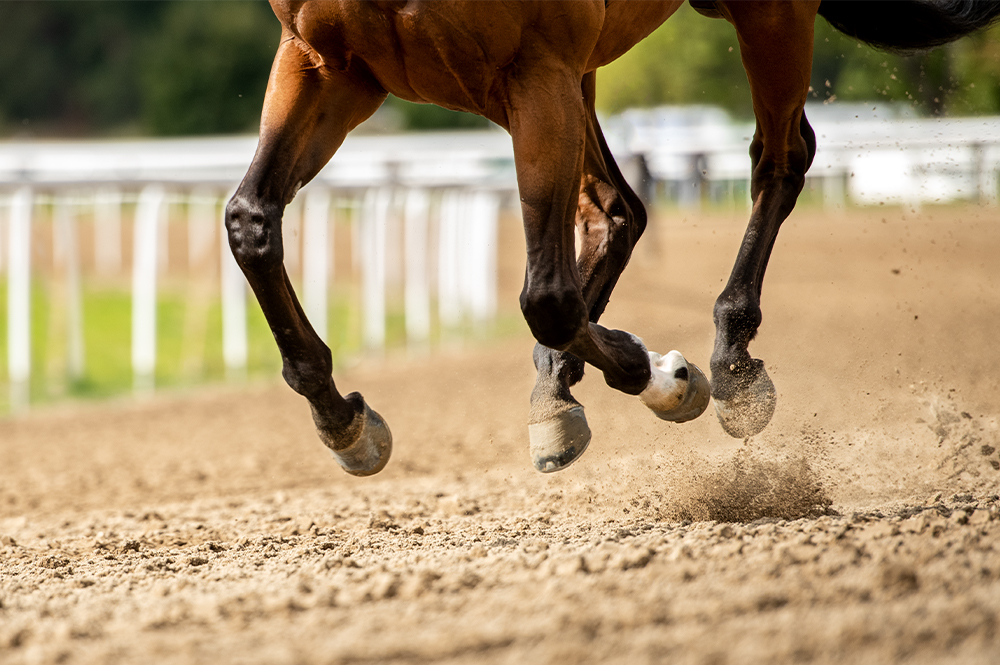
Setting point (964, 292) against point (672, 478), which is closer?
point (672, 478)

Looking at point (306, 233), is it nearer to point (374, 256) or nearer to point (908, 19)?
point (374, 256)

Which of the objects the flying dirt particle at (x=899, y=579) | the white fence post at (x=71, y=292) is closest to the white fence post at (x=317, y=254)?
the white fence post at (x=71, y=292)

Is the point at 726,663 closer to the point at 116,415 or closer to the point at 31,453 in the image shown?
the point at 31,453

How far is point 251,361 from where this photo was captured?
351 inches

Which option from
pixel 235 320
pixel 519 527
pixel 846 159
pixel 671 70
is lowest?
pixel 519 527

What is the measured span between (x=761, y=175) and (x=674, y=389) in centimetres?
102

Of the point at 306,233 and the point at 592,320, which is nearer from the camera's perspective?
the point at 592,320

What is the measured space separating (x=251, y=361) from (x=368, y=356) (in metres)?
0.96

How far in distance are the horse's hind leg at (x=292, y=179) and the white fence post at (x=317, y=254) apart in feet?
16.7

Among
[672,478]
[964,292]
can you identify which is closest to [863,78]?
[964,292]

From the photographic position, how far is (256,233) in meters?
2.84

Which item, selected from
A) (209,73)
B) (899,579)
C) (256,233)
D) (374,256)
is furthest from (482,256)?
(209,73)

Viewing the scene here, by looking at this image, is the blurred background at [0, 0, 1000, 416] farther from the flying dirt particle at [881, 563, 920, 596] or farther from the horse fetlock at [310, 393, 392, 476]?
the flying dirt particle at [881, 563, 920, 596]

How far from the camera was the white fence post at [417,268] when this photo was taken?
9664 mm
